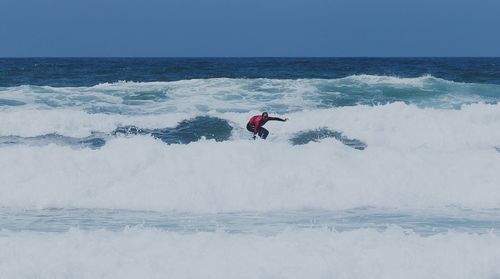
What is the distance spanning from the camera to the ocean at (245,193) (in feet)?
24.3

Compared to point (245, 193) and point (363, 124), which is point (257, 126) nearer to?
point (363, 124)

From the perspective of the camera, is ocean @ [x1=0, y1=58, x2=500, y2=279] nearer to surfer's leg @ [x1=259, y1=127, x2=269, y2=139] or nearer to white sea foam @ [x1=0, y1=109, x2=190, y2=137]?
white sea foam @ [x1=0, y1=109, x2=190, y2=137]

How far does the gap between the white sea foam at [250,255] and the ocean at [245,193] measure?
0.06ft

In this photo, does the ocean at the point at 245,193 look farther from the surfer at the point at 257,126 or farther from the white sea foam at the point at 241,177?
the surfer at the point at 257,126

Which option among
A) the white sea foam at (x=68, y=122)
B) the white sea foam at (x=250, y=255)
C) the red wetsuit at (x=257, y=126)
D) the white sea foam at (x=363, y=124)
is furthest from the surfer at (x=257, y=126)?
the white sea foam at (x=250, y=255)

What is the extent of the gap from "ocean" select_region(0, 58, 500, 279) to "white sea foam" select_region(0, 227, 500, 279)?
18 mm

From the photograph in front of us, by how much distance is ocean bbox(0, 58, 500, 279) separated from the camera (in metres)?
7.42

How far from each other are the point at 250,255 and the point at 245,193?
3344 mm

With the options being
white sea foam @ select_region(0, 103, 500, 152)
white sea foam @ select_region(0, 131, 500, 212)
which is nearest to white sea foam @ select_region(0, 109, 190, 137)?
white sea foam @ select_region(0, 103, 500, 152)

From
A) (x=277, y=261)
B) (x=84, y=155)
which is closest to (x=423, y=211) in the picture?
(x=277, y=261)

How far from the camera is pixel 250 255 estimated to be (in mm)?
7520

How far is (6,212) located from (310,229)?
4.52 meters

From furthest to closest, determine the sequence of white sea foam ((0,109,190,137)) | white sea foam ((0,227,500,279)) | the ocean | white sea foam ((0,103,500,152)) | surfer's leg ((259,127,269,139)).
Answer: white sea foam ((0,109,190,137))
white sea foam ((0,103,500,152))
surfer's leg ((259,127,269,139))
the ocean
white sea foam ((0,227,500,279))

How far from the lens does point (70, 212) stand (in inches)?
394
